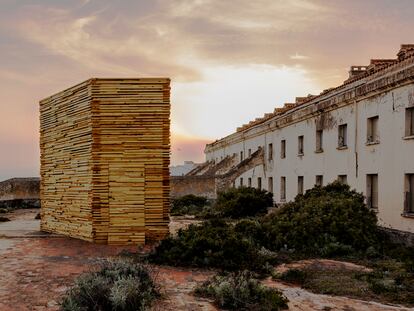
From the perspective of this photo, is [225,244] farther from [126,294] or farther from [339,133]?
[339,133]

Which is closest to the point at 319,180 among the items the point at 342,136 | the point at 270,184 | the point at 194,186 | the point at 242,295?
the point at 342,136

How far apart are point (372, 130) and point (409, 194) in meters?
3.59

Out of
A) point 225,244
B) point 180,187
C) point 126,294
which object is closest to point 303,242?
point 225,244

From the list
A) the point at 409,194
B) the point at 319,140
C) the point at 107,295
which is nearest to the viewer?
the point at 107,295

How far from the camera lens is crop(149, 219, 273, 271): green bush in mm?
12383

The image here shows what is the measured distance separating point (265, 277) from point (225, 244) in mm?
1733

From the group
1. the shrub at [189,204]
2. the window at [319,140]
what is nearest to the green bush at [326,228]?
the window at [319,140]

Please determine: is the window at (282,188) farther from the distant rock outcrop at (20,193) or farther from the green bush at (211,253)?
the green bush at (211,253)

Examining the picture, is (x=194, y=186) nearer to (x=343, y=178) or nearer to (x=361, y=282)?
(x=343, y=178)

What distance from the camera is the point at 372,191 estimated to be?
19.8 meters

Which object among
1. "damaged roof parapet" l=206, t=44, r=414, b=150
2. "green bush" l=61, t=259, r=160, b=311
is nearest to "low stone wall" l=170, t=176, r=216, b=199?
"damaged roof parapet" l=206, t=44, r=414, b=150

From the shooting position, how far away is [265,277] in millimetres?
11492

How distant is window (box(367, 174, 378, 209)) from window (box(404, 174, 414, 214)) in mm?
2186

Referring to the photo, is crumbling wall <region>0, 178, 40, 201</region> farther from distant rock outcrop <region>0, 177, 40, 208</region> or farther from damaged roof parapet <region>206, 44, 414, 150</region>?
damaged roof parapet <region>206, 44, 414, 150</region>
